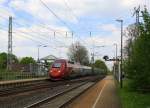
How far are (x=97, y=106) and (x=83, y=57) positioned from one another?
128619mm

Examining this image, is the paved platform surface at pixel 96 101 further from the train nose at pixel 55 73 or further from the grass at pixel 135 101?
the train nose at pixel 55 73

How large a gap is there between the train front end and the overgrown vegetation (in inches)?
842

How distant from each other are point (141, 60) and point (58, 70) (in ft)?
107

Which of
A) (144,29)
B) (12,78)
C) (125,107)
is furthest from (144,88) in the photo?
(12,78)

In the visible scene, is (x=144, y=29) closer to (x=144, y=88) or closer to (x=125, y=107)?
(x=125, y=107)

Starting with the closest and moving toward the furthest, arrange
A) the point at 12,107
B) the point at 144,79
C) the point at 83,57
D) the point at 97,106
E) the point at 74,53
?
1. the point at 12,107
2. the point at 97,106
3. the point at 144,79
4. the point at 74,53
5. the point at 83,57

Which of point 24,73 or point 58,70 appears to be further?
point 24,73

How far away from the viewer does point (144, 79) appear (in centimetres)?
3691

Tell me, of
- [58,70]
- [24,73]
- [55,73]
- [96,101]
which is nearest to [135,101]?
[96,101]

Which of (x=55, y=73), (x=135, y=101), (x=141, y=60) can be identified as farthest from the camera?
(x=55, y=73)

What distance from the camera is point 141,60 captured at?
30.6m

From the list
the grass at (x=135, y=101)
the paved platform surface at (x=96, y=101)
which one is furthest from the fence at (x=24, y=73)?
the grass at (x=135, y=101)

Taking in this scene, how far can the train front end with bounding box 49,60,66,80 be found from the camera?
62.5m

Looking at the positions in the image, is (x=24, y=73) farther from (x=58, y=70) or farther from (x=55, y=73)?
(x=58, y=70)
